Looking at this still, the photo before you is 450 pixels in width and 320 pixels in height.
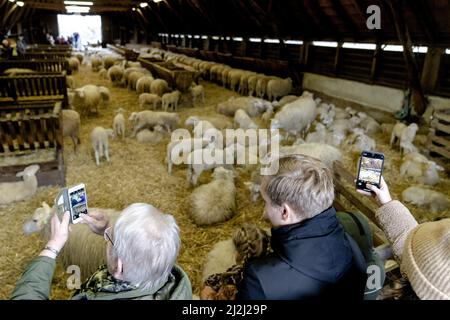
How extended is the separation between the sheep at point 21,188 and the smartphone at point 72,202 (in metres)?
3.24

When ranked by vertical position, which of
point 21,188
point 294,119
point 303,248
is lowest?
point 21,188

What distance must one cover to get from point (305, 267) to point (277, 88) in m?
10.3

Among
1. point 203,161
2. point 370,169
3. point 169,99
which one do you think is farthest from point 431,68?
point 370,169

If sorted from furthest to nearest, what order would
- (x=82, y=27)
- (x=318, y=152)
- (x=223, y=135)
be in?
(x=82, y=27) → (x=223, y=135) → (x=318, y=152)

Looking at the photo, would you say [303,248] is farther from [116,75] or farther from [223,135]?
[116,75]

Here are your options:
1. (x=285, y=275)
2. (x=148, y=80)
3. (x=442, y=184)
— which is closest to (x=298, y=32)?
(x=148, y=80)

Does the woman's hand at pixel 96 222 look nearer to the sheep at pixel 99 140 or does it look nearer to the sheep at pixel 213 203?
the sheep at pixel 213 203

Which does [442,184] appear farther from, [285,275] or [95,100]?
[95,100]

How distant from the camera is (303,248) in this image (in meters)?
1.22

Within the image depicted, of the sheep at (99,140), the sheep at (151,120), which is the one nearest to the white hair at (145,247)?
the sheep at (99,140)

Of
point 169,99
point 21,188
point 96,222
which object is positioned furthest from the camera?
point 169,99

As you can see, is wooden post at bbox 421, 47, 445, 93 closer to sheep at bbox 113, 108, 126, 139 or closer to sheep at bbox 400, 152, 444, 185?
sheep at bbox 400, 152, 444, 185
